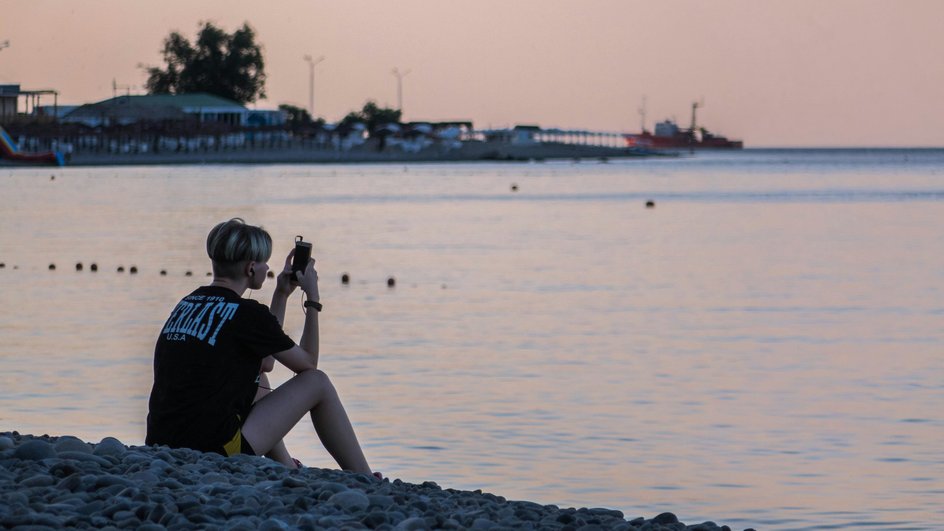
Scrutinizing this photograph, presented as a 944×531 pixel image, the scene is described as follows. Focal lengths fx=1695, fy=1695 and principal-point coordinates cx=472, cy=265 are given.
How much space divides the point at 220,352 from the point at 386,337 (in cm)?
1002

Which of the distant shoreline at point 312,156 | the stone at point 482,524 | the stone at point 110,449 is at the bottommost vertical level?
the stone at point 482,524

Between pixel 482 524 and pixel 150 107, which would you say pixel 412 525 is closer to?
pixel 482 524

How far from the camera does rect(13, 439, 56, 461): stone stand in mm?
6598

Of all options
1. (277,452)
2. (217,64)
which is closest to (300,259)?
(277,452)

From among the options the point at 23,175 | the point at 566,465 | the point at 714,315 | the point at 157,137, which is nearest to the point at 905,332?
the point at 714,315

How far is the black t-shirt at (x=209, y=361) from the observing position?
689 centimetres

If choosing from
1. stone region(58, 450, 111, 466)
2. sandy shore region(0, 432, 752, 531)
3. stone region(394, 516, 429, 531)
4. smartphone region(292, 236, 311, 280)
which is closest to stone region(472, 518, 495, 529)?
sandy shore region(0, 432, 752, 531)

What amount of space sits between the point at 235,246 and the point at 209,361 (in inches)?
18.9

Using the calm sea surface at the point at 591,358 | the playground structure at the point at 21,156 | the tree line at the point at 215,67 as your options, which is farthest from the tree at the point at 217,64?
the calm sea surface at the point at 591,358

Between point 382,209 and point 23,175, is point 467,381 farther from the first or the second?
point 23,175

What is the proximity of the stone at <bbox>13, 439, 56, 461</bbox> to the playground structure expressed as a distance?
3779 inches

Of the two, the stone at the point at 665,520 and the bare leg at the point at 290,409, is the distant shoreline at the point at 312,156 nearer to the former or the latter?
the bare leg at the point at 290,409

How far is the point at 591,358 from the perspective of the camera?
1520 cm

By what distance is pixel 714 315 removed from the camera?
19328 millimetres
